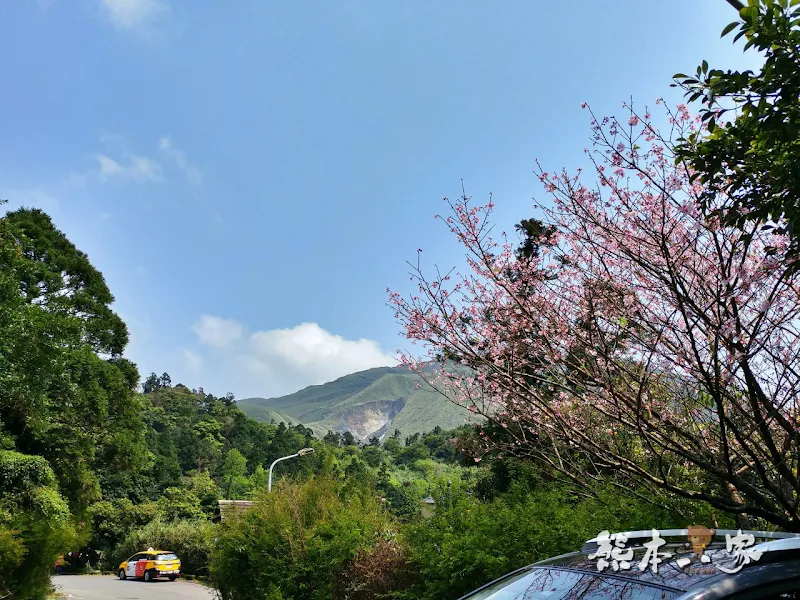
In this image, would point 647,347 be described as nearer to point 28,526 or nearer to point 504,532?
point 504,532

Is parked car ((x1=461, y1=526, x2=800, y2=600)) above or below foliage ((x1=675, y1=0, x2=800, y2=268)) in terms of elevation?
below

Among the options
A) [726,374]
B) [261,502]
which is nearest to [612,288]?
[726,374]

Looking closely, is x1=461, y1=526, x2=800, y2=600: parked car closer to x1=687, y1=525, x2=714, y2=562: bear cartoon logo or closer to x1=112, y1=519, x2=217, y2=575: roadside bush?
x1=687, y1=525, x2=714, y2=562: bear cartoon logo

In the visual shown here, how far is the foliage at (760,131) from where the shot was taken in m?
2.96

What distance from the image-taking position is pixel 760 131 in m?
3.34

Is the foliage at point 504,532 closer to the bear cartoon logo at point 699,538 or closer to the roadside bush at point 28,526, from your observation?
the bear cartoon logo at point 699,538

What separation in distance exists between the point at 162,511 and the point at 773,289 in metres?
46.0

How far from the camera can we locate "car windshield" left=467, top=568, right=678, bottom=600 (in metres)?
2.13

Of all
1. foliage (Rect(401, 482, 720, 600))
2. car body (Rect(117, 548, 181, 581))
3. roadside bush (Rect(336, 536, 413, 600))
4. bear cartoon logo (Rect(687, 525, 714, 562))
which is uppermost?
bear cartoon logo (Rect(687, 525, 714, 562))

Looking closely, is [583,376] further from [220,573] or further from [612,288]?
[220,573]

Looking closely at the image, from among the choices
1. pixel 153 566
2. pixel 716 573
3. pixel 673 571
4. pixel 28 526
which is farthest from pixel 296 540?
pixel 153 566

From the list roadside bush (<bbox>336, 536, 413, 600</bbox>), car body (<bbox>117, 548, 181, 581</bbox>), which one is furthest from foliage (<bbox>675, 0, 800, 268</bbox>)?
car body (<bbox>117, 548, 181, 581</bbox>)

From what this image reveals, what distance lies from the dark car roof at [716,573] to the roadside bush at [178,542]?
107 ft

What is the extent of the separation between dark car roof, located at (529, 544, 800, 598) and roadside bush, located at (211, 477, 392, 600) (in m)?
6.06
